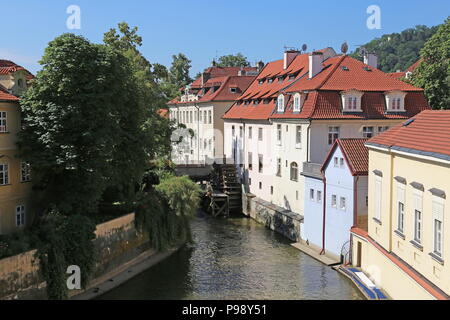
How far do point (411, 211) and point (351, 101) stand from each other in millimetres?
15122

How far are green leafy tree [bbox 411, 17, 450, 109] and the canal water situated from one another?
15094mm

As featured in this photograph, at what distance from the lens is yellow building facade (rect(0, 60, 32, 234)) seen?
21.1 metres

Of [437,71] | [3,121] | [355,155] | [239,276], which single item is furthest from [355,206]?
[437,71]

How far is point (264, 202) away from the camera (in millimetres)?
36781

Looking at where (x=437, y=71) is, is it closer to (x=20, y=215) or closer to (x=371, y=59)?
(x=371, y=59)

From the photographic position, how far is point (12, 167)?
21.8 metres

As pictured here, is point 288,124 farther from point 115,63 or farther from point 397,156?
point 397,156

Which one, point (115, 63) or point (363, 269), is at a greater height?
point (115, 63)

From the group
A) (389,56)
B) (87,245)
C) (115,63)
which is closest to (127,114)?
(115,63)

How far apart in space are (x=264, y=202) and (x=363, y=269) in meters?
15.1

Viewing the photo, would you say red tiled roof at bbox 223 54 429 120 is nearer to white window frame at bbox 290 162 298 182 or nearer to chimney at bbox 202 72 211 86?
white window frame at bbox 290 162 298 182

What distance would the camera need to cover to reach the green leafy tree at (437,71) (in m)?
35.8

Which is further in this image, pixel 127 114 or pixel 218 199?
pixel 218 199

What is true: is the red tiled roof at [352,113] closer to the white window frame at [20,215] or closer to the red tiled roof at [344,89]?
the red tiled roof at [344,89]
